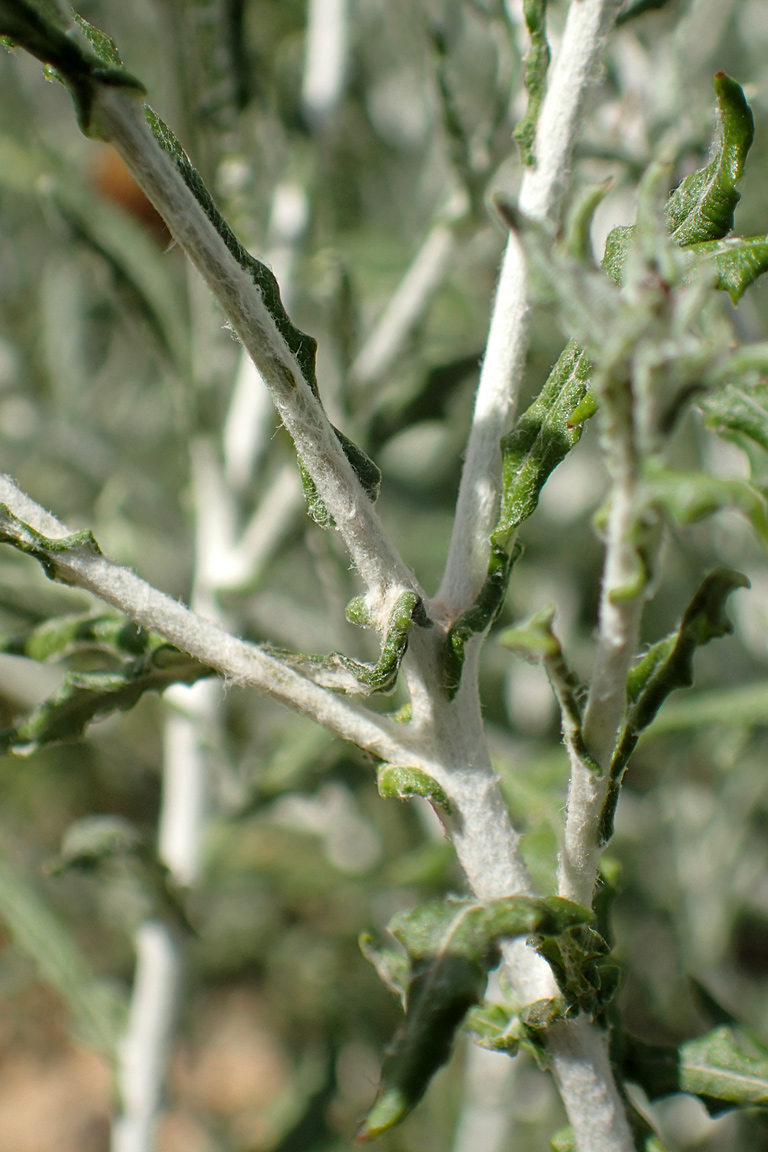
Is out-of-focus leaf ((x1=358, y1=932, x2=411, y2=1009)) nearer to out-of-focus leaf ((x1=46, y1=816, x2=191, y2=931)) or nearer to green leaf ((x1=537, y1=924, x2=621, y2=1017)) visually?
green leaf ((x1=537, y1=924, x2=621, y2=1017))

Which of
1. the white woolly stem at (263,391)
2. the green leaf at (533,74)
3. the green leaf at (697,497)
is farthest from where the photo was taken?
the white woolly stem at (263,391)

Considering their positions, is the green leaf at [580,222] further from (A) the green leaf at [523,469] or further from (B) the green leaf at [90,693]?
(B) the green leaf at [90,693]

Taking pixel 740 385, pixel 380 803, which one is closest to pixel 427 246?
pixel 740 385

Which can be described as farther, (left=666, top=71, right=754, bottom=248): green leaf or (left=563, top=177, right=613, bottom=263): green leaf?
(left=666, top=71, right=754, bottom=248): green leaf

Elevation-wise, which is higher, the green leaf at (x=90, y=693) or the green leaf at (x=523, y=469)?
the green leaf at (x=90, y=693)

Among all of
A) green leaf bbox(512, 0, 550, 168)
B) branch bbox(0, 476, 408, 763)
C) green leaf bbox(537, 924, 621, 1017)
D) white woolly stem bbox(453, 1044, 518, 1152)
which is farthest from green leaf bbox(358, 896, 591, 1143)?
white woolly stem bbox(453, 1044, 518, 1152)

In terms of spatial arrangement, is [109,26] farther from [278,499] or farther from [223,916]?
[223,916]

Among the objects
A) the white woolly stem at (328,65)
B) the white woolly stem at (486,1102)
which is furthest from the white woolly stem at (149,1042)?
the white woolly stem at (328,65)
